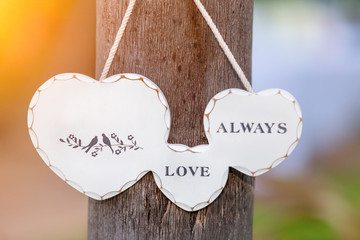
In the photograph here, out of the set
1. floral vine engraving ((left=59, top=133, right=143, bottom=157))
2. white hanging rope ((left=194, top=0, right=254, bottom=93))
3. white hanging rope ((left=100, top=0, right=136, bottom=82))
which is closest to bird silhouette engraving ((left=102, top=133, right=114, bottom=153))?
floral vine engraving ((left=59, top=133, right=143, bottom=157))

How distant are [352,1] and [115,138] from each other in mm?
3069

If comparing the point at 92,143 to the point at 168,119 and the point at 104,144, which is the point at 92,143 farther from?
the point at 168,119

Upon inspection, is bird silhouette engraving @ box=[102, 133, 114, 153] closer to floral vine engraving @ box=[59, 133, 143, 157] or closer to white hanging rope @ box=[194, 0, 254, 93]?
floral vine engraving @ box=[59, 133, 143, 157]

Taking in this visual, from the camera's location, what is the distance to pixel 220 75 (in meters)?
0.77

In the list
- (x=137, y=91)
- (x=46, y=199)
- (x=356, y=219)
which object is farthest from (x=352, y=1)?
(x=137, y=91)

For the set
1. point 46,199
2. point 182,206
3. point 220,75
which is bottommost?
point 46,199

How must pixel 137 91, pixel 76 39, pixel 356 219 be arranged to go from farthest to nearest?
pixel 356 219, pixel 76 39, pixel 137 91

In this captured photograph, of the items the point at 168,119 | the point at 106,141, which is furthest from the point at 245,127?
the point at 106,141

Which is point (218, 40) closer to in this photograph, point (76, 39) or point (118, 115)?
point (118, 115)

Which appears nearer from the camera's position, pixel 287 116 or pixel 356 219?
pixel 287 116

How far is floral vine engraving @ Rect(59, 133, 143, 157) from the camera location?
2.47 ft

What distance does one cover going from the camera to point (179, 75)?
2.46ft

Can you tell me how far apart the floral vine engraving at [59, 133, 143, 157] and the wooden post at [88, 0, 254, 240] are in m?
0.07

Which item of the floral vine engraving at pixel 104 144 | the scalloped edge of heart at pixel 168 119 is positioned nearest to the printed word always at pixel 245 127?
the scalloped edge of heart at pixel 168 119
